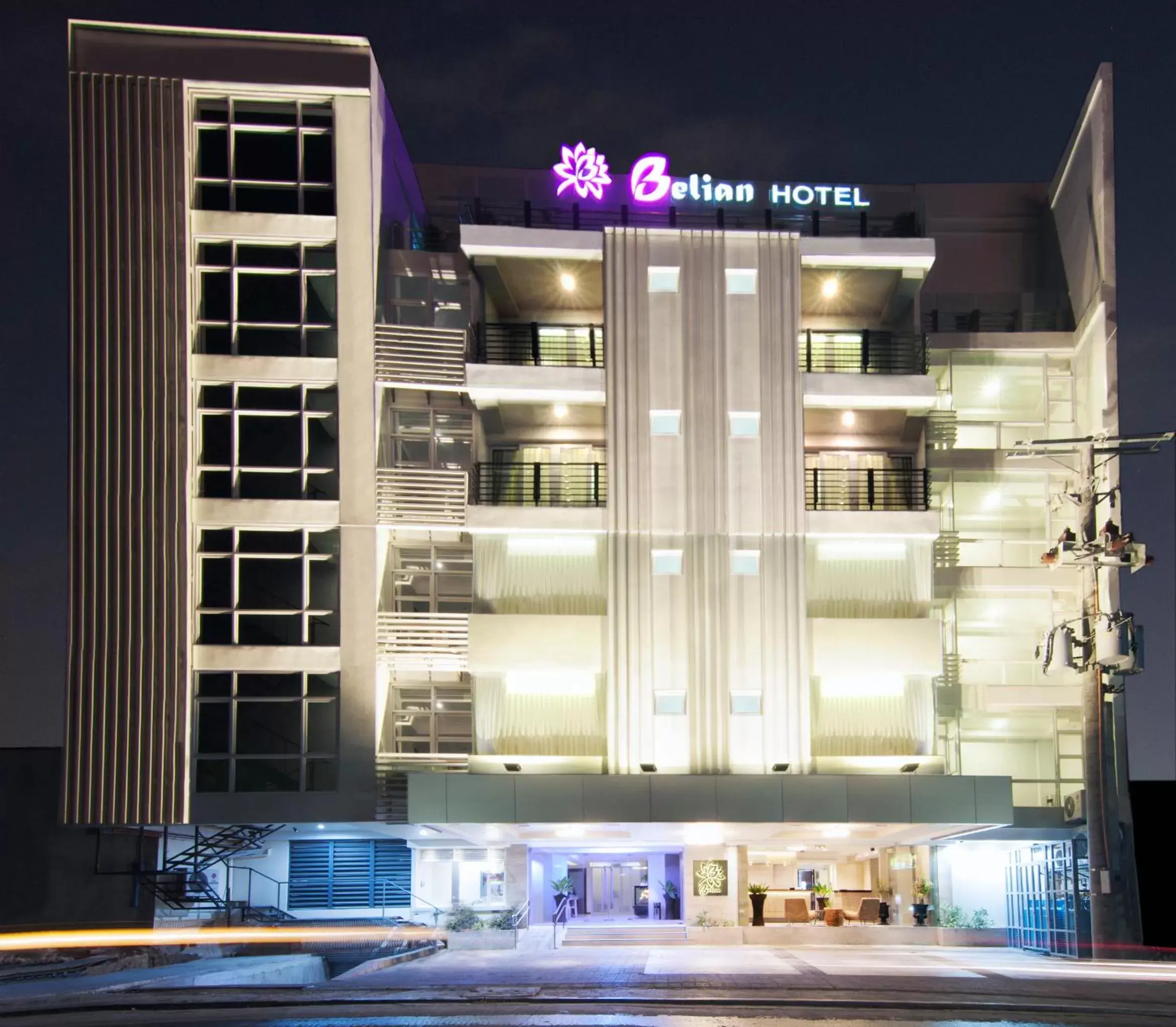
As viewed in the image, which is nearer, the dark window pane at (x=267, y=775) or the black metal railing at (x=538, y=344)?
the dark window pane at (x=267, y=775)

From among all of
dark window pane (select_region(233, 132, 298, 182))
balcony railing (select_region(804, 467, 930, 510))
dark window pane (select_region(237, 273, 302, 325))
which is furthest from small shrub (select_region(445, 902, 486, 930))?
dark window pane (select_region(233, 132, 298, 182))

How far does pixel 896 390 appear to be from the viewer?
42.9m

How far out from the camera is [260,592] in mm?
41812

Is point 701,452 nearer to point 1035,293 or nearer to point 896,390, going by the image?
point 896,390

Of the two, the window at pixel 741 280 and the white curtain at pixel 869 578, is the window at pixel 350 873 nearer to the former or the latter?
the white curtain at pixel 869 578

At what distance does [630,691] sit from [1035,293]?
767 inches

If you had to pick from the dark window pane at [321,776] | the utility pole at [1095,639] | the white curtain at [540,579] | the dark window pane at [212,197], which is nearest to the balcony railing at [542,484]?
the white curtain at [540,579]

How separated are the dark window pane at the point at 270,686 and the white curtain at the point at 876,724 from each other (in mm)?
14320

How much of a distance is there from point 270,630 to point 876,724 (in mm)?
17118

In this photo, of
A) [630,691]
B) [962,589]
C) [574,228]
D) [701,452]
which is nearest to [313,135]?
[574,228]

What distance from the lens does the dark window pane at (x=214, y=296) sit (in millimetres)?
40688

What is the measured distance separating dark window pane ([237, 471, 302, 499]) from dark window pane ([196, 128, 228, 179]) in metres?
8.49

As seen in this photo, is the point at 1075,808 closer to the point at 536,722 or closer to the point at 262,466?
the point at 536,722

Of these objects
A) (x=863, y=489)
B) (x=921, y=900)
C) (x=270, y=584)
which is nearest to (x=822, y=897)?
(x=921, y=900)
